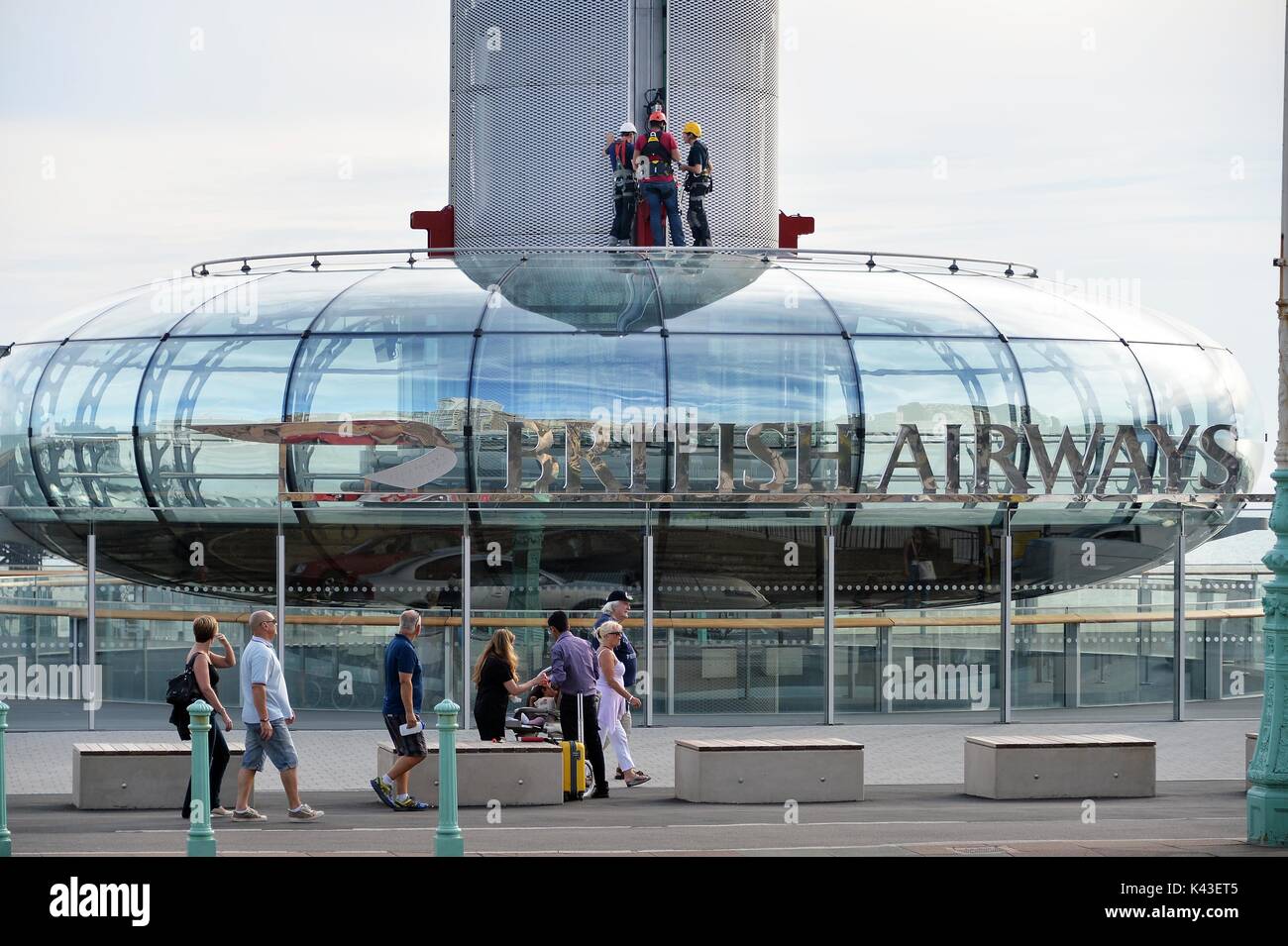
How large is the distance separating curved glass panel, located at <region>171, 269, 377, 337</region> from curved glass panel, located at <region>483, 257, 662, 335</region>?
7.79 ft

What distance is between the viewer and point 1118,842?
13930 mm

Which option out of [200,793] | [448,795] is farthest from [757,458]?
[200,793]

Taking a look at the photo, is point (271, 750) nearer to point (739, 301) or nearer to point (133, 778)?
point (133, 778)

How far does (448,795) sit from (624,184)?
63.5 ft

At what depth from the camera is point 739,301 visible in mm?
27422

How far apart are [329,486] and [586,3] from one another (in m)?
10.6

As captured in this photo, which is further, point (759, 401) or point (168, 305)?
point (168, 305)

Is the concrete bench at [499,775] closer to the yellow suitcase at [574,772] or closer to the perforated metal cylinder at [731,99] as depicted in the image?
the yellow suitcase at [574,772]

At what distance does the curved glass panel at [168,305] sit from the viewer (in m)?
28.1

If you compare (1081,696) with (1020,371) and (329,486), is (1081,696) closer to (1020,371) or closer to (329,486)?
(1020,371)

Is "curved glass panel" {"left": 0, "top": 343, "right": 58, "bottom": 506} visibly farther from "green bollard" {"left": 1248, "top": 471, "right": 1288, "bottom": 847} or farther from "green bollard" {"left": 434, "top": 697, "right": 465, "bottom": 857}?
"green bollard" {"left": 1248, "top": 471, "right": 1288, "bottom": 847}

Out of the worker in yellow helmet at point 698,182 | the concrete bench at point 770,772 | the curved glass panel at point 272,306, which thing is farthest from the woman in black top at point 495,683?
the worker in yellow helmet at point 698,182
